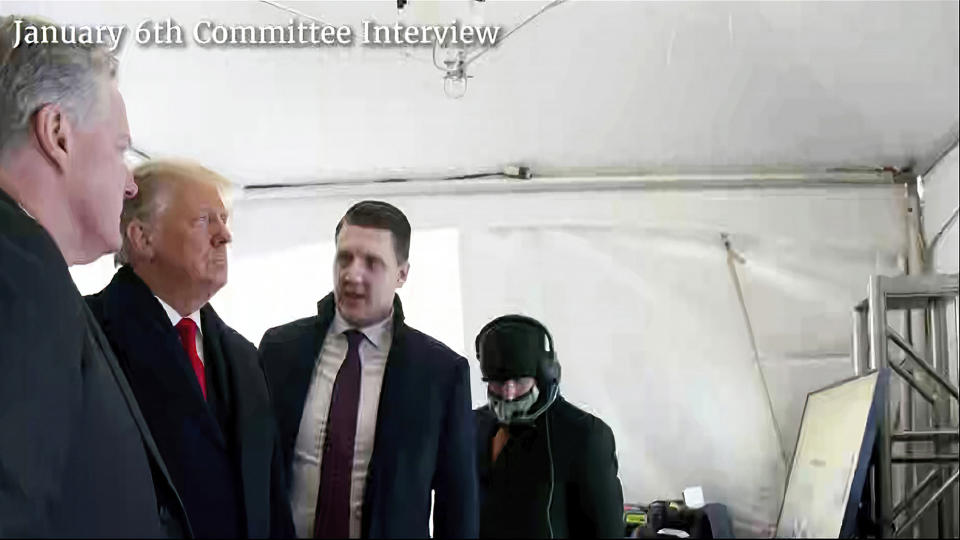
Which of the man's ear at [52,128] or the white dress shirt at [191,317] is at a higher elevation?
the man's ear at [52,128]

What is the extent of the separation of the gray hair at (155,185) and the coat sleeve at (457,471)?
0.26m

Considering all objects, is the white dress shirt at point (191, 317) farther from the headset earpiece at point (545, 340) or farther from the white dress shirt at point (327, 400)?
the headset earpiece at point (545, 340)

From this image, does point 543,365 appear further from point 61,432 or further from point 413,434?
point 61,432

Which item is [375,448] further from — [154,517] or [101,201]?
[101,201]

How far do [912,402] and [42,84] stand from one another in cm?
74

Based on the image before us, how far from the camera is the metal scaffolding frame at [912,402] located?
0.77m

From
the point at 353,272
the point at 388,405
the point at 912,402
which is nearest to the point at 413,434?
the point at 388,405

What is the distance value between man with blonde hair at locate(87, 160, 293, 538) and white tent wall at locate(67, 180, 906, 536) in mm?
42

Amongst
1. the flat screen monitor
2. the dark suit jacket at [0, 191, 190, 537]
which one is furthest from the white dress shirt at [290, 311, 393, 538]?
the flat screen monitor

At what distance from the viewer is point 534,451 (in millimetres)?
831

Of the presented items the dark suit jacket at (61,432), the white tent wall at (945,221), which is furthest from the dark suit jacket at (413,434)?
the white tent wall at (945,221)

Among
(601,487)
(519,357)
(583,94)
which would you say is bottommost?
(601,487)

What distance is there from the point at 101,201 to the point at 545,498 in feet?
1.45

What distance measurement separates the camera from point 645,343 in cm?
81
